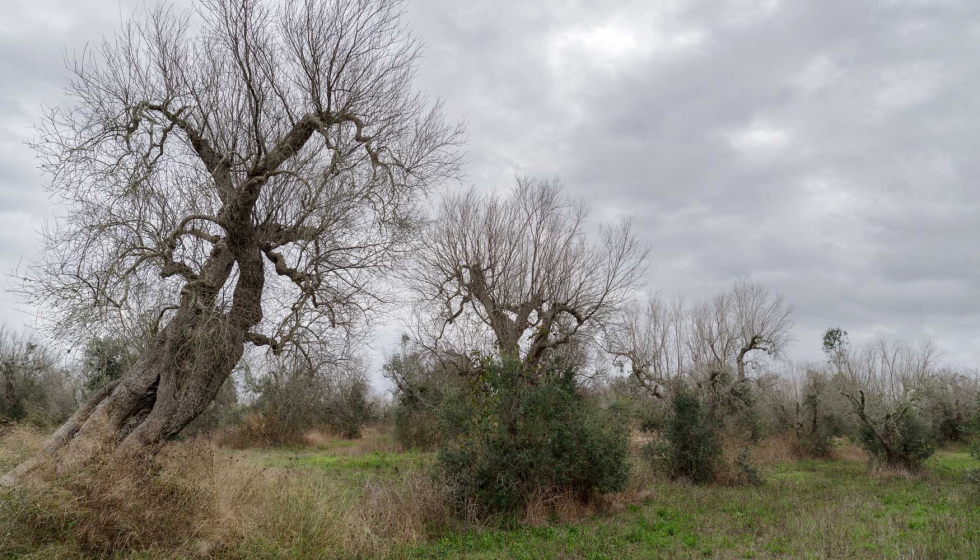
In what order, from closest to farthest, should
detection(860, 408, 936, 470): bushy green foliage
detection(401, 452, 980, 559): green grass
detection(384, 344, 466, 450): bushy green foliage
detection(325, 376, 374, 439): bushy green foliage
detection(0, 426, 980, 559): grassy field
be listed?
1. detection(0, 426, 980, 559): grassy field
2. detection(401, 452, 980, 559): green grass
3. detection(860, 408, 936, 470): bushy green foliage
4. detection(384, 344, 466, 450): bushy green foliage
5. detection(325, 376, 374, 439): bushy green foliage

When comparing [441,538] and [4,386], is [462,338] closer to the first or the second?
[441,538]

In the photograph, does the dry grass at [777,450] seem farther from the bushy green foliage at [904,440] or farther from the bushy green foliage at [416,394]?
the bushy green foliage at [416,394]

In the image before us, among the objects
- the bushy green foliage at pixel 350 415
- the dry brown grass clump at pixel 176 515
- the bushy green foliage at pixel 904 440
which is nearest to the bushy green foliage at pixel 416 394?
the bushy green foliage at pixel 350 415

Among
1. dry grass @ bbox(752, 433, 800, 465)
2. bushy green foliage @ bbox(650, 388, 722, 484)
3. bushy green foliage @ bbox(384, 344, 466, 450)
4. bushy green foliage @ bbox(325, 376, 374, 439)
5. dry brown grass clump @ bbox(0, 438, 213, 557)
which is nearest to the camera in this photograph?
dry brown grass clump @ bbox(0, 438, 213, 557)

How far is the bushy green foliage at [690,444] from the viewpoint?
14953mm

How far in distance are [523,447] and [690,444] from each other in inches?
289

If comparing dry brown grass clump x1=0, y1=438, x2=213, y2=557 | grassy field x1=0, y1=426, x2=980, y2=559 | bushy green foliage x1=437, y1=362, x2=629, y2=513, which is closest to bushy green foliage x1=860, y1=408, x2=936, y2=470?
grassy field x1=0, y1=426, x2=980, y2=559

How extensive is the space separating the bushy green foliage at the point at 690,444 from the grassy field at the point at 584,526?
2311 mm

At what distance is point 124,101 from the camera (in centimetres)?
902

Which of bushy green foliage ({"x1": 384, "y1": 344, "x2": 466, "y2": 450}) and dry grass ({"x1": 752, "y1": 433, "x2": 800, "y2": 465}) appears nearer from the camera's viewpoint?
bushy green foliage ({"x1": 384, "y1": 344, "x2": 466, "y2": 450})

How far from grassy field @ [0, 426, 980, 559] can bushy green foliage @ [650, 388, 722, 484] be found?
231 cm

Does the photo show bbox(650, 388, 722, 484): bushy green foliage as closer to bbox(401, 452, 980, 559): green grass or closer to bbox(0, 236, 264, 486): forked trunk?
bbox(401, 452, 980, 559): green grass

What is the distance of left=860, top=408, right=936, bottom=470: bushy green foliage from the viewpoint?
55.0ft

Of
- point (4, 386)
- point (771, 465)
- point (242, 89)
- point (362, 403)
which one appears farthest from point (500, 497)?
point (4, 386)
